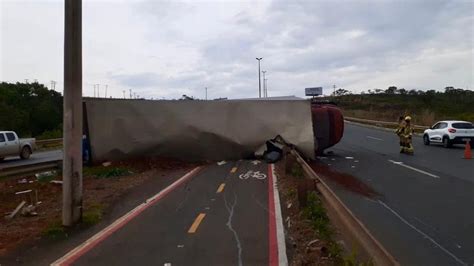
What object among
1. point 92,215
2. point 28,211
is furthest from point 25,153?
point 92,215

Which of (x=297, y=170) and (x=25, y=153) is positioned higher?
(x=297, y=170)

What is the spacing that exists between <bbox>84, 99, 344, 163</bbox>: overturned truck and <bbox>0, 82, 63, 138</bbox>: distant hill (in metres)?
42.2

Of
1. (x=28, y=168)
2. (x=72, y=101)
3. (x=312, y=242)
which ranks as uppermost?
(x=72, y=101)

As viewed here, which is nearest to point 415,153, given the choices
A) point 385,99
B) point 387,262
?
point 387,262

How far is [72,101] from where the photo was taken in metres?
9.52

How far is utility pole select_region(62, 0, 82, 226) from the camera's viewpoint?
9.50m

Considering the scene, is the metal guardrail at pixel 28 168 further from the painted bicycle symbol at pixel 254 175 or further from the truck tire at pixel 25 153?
the truck tire at pixel 25 153

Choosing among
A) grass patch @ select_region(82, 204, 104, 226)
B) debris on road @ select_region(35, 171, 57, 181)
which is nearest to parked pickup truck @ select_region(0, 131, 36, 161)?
debris on road @ select_region(35, 171, 57, 181)

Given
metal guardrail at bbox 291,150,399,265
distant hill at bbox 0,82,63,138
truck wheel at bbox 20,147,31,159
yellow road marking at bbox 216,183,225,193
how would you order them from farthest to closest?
distant hill at bbox 0,82,63,138 < truck wheel at bbox 20,147,31,159 < yellow road marking at bbox 216,183,225,193 < metal guardrail at bbox 291,150,399,265

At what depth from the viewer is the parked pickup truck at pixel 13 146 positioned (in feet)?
101

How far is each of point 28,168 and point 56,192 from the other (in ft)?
7.57

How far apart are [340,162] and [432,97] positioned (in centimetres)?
8441

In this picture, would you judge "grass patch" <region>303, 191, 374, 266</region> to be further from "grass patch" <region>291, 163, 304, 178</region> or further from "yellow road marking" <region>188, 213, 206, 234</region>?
"grass patch" <region>291, 163, 304, 178</region>

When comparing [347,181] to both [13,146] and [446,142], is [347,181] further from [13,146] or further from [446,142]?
[13,146]
